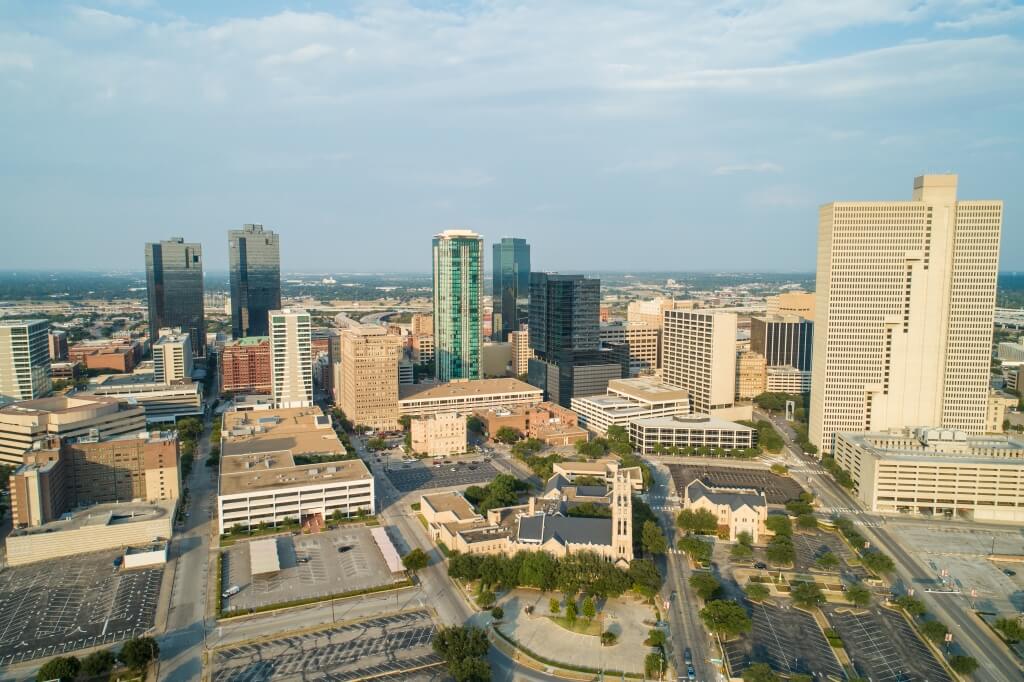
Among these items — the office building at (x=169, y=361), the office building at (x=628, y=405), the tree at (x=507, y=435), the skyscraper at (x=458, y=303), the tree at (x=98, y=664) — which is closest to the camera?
the tree at (x=98, y=664)

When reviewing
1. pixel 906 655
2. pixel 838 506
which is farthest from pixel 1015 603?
pixel 838 506

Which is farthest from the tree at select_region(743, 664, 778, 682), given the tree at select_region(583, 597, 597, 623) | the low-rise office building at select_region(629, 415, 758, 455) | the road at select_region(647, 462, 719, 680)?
the low-rise office building at select_region(629, 415, 758, 455)

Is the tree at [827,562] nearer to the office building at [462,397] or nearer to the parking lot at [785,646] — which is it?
the parking lot at [785,646]

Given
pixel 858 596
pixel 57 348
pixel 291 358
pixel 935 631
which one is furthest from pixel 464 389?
pixel 57 348

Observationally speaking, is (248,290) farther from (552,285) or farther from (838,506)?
(838,506)

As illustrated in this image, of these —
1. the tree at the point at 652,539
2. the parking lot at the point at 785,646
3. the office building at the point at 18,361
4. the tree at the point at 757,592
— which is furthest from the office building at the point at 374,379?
the parking lot at the point at 785,646

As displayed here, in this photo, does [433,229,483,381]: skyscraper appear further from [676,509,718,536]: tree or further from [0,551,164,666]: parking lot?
[0,551,164,666]: parking lot
